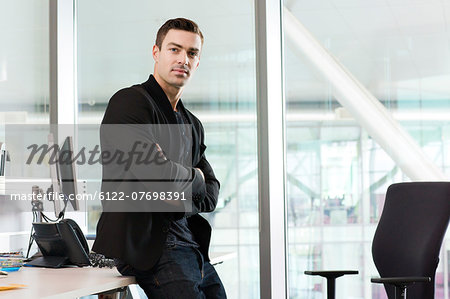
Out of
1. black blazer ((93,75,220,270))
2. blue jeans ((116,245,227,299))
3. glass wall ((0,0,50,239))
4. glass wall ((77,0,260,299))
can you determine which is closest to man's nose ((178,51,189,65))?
black blazer ((93,75,220,270))

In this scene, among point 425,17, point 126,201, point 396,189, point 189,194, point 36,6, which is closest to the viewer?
point 126,201

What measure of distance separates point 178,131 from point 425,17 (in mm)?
1931

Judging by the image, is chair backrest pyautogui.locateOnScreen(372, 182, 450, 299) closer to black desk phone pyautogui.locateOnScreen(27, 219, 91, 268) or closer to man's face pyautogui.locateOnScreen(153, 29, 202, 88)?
man's face pyautogui.locateOnScreen(153, 29, 202, 88)

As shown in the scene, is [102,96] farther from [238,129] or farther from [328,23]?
[328,23]

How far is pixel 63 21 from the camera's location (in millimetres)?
3943

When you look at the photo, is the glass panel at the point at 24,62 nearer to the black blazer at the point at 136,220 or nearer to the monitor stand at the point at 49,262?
the monitor stand at the point at 49,262

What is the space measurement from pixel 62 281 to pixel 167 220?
0.43m

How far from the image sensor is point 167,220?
1989 mm

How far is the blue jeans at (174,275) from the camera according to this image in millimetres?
1951

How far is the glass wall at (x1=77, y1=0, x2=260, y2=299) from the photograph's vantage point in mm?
3578

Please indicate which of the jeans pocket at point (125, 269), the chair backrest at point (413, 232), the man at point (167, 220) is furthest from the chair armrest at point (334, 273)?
the jeans pocket at point (125, 269)

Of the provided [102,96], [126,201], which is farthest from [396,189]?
[102,96]

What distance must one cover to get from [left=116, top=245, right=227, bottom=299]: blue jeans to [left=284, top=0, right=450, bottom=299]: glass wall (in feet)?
5.08

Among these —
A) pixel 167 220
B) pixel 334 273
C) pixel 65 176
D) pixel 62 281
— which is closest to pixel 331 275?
pixel 334 273
